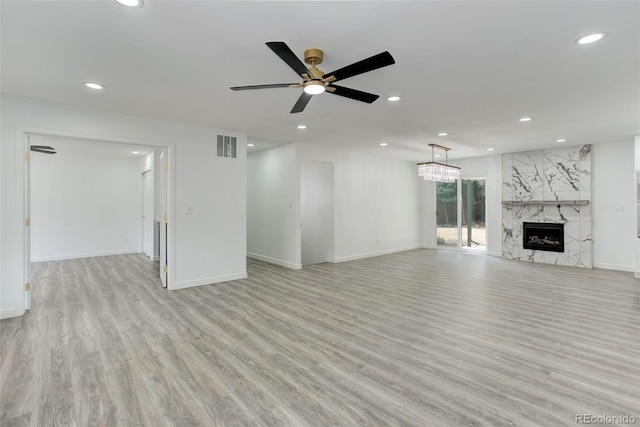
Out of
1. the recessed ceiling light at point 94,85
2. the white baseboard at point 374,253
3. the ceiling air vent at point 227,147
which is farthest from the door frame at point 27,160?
the white baseboard at point 374,253

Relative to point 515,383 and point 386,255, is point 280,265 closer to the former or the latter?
point 386,255

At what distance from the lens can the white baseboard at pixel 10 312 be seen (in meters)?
3.74

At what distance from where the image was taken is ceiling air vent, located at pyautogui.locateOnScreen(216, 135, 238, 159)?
546cm

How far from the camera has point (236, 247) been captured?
5.69 m

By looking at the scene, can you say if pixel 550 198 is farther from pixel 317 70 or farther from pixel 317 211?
pixel 317 70

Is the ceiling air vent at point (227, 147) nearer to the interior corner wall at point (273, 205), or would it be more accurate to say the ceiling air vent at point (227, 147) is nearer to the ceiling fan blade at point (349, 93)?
the interior corner wall at point (273, 205)

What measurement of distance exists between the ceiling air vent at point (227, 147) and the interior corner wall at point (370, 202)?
1.49m

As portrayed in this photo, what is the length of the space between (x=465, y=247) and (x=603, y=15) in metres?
7.66

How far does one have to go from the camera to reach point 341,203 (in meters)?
7.51

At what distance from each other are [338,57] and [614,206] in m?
7.33

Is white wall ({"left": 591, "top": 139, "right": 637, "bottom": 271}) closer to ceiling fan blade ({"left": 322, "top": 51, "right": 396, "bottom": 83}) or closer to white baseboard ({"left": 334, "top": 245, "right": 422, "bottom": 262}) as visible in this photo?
white baseboard ({"left": 334, "top": 245, "right": 422, "bottom": 262})

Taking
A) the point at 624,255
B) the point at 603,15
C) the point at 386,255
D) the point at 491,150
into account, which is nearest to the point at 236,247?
the point at 386,255

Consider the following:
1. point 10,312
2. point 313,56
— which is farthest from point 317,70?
point 10,312

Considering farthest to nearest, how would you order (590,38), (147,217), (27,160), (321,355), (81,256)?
(147,217) < (81,256) < (27,160) < (321,355) < (590,38)
